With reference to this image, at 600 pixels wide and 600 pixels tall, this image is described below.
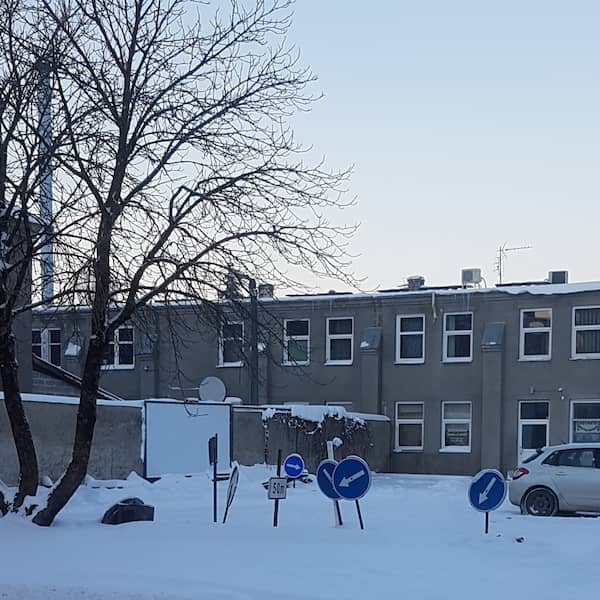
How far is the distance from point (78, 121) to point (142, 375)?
22760mm

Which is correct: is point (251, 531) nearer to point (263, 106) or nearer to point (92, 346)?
point (92, 346)

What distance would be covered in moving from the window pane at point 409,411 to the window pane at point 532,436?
3707 mm

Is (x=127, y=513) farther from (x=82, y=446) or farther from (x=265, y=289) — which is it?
(x=265, y=289)

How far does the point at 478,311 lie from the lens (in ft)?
103

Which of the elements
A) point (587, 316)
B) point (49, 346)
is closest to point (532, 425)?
point (587, 316)

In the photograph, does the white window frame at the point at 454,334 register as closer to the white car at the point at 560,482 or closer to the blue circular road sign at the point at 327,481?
the white car at the point at 560,482

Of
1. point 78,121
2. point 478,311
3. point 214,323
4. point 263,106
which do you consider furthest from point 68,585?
point 478,311

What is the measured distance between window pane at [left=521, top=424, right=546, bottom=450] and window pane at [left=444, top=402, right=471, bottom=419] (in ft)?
6.67

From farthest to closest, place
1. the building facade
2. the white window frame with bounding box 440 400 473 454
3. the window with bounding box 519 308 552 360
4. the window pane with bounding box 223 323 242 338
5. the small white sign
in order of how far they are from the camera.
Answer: the white window frame with bounding box 440 400 473 454 → the window with bounding box 519 308 552 360 → the building facade → the window pane with bounding box 223 323 242 338 → the small white sign

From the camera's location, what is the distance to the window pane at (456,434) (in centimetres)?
3156

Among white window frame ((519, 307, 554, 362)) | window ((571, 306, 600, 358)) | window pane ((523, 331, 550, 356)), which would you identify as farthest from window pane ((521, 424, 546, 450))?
window ((571, 306, 600, 358))

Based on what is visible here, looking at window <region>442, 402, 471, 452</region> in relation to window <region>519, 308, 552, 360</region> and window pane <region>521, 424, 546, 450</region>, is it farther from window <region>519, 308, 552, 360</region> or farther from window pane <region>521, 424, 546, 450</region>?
window <region>519, 308, 552, 360</region>

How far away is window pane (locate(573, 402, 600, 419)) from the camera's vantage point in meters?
29.4

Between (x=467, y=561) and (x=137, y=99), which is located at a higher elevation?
(x=137, y=99)
